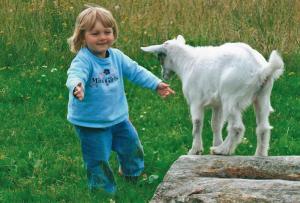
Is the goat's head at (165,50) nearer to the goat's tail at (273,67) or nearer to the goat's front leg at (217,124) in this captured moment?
the goat's front leg at (217,124)

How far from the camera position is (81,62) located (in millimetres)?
5730

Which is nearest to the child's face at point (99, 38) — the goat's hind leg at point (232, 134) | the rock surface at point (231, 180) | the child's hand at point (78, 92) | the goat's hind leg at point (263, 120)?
the child's hand at point (78, 92)

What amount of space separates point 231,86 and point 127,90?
3359 mm

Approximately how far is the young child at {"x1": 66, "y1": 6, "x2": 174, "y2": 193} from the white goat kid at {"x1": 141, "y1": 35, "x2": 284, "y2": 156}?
1.73 feet

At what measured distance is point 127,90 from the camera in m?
9.25

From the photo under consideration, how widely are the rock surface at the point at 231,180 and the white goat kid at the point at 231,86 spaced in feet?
2.09

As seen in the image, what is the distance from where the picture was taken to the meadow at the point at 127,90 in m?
6.54

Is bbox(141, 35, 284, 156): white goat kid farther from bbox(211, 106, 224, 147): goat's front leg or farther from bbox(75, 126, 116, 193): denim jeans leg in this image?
bbox(75, 126, 116, 193): denim jeans leg

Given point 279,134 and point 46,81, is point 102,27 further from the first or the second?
point 46,81

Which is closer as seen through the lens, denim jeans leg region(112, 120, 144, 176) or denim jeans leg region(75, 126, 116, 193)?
denim jeans leg region(75, 126, 116, 193)

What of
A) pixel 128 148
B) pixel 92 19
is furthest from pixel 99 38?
pixel 128 148

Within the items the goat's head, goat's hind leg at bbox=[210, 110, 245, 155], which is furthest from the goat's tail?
the goat's head

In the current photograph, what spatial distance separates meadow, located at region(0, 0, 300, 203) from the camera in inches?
258

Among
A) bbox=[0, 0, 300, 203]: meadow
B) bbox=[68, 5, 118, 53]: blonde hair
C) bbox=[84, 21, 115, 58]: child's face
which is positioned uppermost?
bbox=[68, 5, 118, 53]: blonde hair
